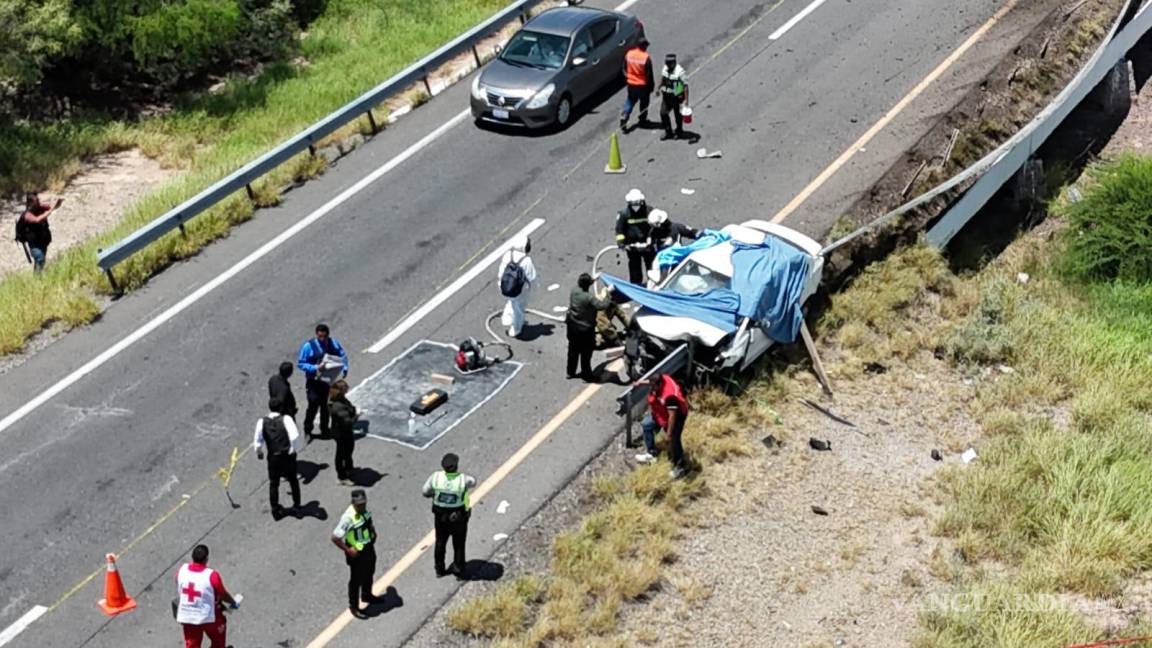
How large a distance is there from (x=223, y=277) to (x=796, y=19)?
13111 millimetres

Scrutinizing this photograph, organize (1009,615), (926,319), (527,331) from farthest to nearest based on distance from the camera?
1. (926,319)
2. (527,331)
3. (1009,615)

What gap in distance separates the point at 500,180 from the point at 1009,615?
1116 centimetres

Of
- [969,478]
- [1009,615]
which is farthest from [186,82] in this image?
[1009,615]

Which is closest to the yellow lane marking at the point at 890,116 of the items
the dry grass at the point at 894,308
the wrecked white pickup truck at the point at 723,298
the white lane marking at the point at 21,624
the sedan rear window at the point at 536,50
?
the dry grass at the point at 894,308

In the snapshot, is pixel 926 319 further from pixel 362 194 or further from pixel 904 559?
pixel 362 194

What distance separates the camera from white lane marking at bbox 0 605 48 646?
14.8 meters

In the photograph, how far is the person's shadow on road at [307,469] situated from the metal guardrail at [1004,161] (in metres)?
7.42

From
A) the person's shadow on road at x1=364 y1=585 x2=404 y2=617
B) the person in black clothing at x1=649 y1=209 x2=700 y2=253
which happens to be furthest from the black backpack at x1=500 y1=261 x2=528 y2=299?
the person's shadow on road at x1=364 y1=585 x2=404 y2=617

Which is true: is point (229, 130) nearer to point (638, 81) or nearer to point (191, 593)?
point (638, 81)

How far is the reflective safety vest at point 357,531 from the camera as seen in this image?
14055mm

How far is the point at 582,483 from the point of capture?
1678cm

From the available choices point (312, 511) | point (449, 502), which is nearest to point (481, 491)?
point (312, 511)

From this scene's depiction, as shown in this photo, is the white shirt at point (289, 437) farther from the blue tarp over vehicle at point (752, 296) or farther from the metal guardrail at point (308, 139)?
the metal guardrail at point (308, 139)

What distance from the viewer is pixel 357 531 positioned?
14.1 metres
